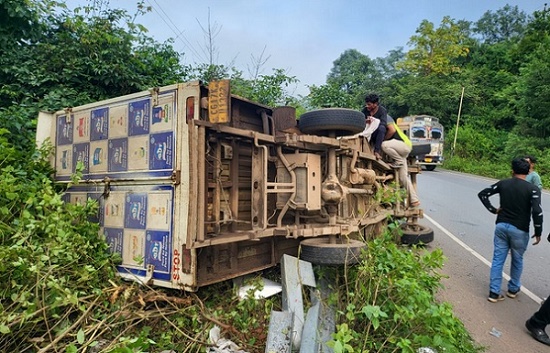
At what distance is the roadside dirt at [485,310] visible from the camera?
137 inches

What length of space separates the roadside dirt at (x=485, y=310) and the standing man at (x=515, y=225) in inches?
7.7

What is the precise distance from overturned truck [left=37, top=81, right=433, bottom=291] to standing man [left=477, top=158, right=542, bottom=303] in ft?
6.79

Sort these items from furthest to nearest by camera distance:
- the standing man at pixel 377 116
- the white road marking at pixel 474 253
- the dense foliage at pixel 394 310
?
the standing man at pixel 377 116 < the white road marking at pixel 474 253 < the dense foliage at pixel 394 310

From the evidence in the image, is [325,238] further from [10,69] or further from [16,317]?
[10,69]

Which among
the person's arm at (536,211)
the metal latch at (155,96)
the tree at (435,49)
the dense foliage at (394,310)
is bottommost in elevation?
the dense foliage at (394,310)

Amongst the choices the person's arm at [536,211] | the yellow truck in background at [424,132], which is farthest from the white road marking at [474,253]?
the yellow truck in background at [424,132]

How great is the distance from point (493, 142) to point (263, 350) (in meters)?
30.7

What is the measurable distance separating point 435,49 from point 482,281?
39074mm

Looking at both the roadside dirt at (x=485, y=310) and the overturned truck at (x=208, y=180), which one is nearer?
the overturned truck at (x=208, y=180)

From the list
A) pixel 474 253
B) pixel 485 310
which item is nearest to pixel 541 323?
pixel 485 310

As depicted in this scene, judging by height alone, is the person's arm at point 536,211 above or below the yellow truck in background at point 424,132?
below

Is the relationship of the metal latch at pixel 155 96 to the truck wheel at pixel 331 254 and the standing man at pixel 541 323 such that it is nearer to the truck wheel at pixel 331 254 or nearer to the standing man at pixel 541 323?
the truck wheel at pixel 331 254

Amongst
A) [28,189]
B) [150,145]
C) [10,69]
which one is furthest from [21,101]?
[150,145]

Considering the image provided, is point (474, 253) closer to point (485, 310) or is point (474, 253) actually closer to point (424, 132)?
point (485, 310)
